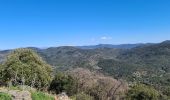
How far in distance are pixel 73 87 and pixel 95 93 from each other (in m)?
8.78

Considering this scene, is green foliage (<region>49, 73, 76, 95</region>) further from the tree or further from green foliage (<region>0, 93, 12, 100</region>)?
green foliage (<region>0, 93, 12, 100</region>)

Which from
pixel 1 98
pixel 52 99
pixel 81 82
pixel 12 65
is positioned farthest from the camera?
pixel 81 82

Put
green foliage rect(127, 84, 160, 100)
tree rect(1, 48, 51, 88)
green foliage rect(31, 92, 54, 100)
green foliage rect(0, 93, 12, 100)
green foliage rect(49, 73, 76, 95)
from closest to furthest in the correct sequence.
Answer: green foliage rect(0, 93, 12, 100) < green foliage rect(31, 92, 54, 100) < tree rect(1, 48, 51, 88) < green foliage rect(49, 73, 76, 95) < green foliage rect(127, 84, 160, 100)

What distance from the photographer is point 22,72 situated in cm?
5550

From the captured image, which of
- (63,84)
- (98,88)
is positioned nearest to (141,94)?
(98,88)

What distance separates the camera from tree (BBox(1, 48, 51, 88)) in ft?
184

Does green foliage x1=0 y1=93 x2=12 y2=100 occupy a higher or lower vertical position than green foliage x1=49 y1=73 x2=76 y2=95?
higher

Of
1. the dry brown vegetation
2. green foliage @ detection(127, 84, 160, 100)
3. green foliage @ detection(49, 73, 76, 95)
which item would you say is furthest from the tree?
green foliage @ detection(127, 84, 160, 100)

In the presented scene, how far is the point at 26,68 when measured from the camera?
58094 millimetres

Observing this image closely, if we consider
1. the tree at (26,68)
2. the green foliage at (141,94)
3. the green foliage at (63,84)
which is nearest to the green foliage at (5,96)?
the tree at (26,68)

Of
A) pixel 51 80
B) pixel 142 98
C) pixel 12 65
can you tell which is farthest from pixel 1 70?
pixel 142 98

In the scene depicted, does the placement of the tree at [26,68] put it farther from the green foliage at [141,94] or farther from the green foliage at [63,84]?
the green foliage at [141,94]

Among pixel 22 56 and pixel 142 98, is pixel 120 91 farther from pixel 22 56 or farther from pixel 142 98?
pixel 22 56

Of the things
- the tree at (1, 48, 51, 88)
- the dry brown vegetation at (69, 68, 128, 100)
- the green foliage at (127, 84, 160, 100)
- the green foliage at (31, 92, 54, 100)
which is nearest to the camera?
the green foliage at (31, 92, 54, 100)
